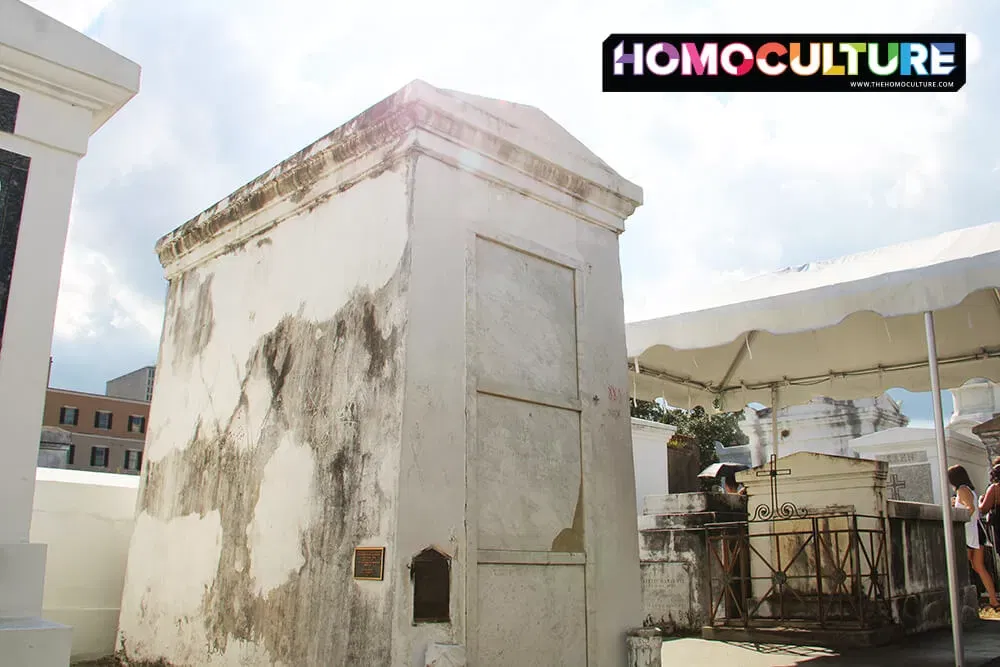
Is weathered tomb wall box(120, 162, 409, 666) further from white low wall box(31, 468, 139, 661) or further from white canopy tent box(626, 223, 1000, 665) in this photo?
white canopy tent box(626, 223, 1000, 665)

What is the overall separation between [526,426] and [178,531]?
8.91ft

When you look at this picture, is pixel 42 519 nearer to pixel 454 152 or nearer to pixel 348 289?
pixel 348 289

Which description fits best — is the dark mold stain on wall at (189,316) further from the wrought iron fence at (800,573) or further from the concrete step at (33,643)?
the wrought iron fence at (800,573)

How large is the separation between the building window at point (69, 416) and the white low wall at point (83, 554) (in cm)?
5194

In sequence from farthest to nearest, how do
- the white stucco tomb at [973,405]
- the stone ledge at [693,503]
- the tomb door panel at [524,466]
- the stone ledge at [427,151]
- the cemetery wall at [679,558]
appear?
the white stucco tomb at [973,405], the stone ledge at [693,503], the cemetery wall at [679,558], the stone ledge at [427,151], the tomb door panel at [524,466]

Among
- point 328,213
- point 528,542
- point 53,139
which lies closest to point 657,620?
point 528,542

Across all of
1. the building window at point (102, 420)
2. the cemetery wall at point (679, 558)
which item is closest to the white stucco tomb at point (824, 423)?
the cemetery wall at point (679, 558)

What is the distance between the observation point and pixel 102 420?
5481 cm

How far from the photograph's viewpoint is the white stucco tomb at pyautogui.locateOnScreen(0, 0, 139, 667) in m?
3.74

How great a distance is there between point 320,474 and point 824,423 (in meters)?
16.7

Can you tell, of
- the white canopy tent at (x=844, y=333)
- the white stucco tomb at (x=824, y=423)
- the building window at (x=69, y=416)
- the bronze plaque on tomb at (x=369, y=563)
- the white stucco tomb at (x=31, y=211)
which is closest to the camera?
the white stucco tomb at (x=31, y=211)

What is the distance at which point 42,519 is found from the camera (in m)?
6.39

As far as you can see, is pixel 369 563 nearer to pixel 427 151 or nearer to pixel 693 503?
pixel 427 151

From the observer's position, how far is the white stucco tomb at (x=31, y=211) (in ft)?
12.3
